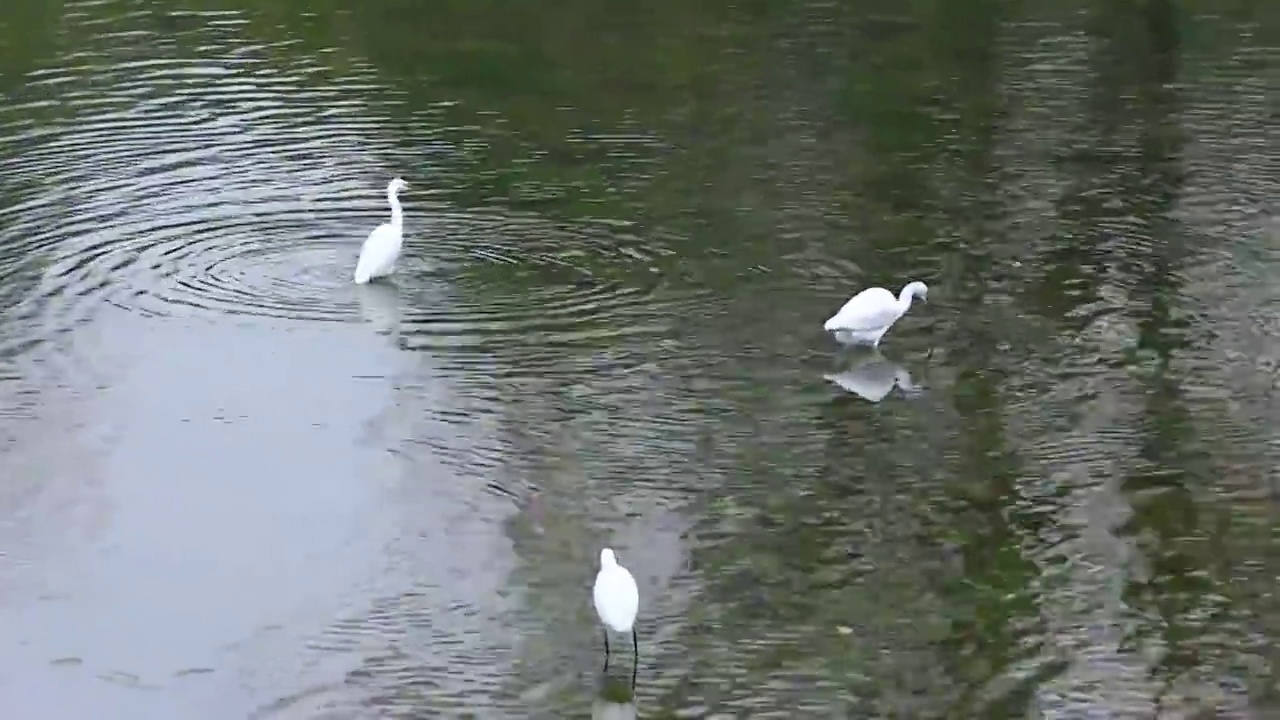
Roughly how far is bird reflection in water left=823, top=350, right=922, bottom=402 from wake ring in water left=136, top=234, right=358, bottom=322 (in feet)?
11.5

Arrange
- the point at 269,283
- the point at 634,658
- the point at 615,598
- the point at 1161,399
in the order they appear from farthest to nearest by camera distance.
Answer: the point at 269,283 → the point at 1161,399 → the point at 634,658 → the point at 615,598

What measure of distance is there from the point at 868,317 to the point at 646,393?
1.66m

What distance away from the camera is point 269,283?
14398 millimetres

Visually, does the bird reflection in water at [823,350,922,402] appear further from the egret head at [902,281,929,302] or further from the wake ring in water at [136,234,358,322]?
the wake ring in water at [136,234,358,322]

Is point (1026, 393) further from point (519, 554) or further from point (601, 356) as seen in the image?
point (519, 554)

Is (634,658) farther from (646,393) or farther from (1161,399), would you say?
(1161,399)

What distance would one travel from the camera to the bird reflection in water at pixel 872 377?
12703 mm

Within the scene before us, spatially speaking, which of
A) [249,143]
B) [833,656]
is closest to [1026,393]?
[833,656]

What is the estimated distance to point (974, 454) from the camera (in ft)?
38.2

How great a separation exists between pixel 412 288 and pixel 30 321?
2669 millimetres

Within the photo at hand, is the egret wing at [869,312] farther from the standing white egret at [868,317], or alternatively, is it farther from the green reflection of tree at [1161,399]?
the green reflection of tree at [1161,399]

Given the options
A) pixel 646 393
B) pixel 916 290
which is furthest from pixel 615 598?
pixel 916 290

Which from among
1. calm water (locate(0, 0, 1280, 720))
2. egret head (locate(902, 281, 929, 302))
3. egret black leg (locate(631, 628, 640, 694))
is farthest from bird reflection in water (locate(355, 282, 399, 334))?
egret black leg (locate(631, 628, 640, 694))

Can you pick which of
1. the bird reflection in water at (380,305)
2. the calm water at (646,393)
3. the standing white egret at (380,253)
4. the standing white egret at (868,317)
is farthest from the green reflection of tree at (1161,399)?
the standing white egret at (380,253)
